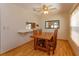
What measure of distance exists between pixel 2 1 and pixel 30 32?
2.30ft

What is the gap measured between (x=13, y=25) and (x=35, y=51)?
606 millimetres

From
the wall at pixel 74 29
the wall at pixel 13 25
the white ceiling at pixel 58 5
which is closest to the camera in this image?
the white ceiling at pixel 58 5

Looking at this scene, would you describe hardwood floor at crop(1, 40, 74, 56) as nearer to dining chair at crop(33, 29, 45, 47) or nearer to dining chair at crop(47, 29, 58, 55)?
dining chair at crop(47, 29, 58, 55)

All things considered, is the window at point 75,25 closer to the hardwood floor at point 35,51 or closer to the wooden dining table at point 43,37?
the hardwood floor at point 35,51

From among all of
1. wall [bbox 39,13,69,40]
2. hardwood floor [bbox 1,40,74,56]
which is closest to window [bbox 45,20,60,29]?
wall [bbox 39,13,69,40]

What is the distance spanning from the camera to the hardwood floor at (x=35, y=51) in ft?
6.01

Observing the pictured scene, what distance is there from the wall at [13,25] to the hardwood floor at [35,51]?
0.10 meters

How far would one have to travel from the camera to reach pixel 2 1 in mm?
1676

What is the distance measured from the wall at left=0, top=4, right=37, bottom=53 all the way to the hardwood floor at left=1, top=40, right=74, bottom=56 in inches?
4.1

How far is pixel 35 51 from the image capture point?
6.26ft

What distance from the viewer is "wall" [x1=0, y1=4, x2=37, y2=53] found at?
193 centimetres

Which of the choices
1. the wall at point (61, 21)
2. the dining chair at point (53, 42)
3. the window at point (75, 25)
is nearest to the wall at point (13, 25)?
the wall at point (61, 21)

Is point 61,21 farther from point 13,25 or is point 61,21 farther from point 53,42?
point 13,25

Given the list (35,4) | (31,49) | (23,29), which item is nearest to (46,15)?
(35,4)
